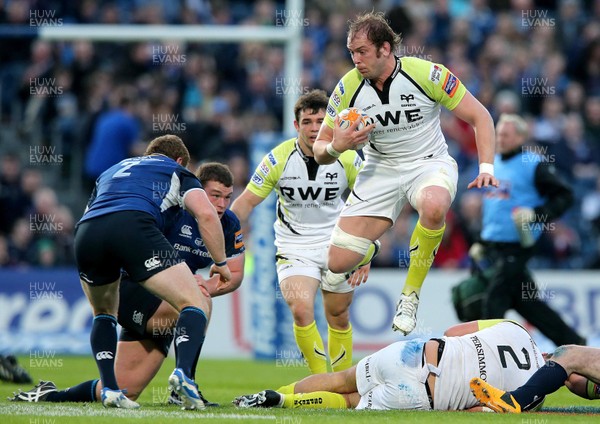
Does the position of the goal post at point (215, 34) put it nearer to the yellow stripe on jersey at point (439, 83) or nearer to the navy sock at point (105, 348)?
the yellow stripe on jersey at point (439, 83)

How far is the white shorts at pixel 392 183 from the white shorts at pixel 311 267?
1.12 metres

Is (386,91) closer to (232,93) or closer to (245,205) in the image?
(245,205)

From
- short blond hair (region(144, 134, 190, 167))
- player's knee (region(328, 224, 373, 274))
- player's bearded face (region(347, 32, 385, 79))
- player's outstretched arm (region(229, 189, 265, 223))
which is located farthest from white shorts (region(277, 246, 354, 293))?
Answer: player's bearded face (region(347, 32, 385, 79))

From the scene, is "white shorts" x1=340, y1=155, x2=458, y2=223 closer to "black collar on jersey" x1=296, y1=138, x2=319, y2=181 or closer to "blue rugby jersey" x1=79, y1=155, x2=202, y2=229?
"black collar on jersey" x1=296, y1=138, x2=319, y2=181

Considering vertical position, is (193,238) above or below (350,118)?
below

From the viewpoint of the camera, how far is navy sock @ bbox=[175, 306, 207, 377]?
25.1 feet

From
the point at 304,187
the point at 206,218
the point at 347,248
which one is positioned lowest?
the point at 347,248

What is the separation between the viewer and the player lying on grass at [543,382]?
7648 mm

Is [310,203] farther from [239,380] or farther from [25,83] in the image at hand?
[25,83]

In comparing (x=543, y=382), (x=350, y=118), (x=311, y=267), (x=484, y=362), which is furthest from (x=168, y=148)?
(x=543, y=382)

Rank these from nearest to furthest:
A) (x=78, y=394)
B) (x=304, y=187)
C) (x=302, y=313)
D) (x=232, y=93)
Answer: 1. (x=78, y=394)
2. (x=302, y=313)
3. (x=304, y=187)
4. (x=232, y=93)

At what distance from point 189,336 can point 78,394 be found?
1.56 m

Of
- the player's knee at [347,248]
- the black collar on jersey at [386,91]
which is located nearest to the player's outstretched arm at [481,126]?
the black collar on jersey at [386,91]

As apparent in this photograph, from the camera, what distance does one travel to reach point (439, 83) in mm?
8727
